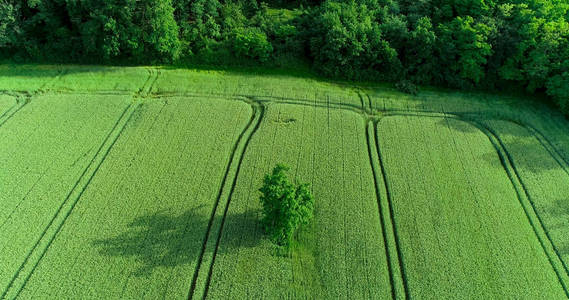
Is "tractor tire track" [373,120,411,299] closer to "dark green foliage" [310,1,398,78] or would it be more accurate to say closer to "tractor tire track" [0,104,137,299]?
"dark green foliage" [310,1,398,78]

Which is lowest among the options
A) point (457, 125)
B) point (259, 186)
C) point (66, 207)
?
point (66, 207)

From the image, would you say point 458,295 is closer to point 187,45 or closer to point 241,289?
point 241,289

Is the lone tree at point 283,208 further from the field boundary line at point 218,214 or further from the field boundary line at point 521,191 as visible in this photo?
the field boundary line at point 521,191

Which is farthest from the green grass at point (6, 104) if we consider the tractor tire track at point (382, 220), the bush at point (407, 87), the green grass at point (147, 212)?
the bush at point (407, 87)

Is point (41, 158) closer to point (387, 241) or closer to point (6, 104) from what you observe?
point (6, 104)

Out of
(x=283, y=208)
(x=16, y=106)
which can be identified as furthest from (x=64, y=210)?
(x=283, y=208)

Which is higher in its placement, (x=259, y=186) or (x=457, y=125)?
(x=457, y=125)
